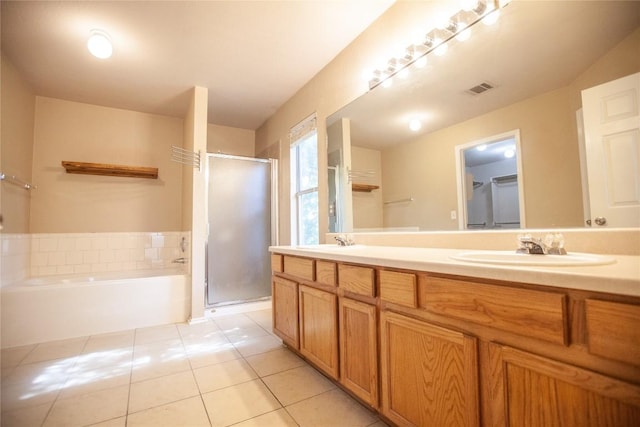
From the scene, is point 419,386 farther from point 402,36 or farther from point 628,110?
point 402,36

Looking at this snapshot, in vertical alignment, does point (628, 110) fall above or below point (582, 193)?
above

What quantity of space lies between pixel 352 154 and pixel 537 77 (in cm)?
127

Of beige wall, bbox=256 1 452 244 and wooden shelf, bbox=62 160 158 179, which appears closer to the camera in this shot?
beige wall, bbox=256 1 452 244

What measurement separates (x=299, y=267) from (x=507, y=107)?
4.81ft

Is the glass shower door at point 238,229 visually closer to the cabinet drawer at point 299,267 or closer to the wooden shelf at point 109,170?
the wooden shelf at point 109,170

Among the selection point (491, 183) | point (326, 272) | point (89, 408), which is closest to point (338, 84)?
point (491, 183)

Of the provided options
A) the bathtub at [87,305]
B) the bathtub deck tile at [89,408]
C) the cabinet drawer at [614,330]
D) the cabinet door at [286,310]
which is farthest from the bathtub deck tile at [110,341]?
the cabinet drawer at [614,330]

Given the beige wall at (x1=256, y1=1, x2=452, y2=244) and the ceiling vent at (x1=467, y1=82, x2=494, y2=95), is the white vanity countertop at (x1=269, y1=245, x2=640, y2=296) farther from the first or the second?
the beige wall at (x1=256, y1=1, x2=452, y2=244)

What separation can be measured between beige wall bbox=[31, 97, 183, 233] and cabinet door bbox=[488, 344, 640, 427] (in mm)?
3839

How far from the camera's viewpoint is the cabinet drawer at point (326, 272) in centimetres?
155

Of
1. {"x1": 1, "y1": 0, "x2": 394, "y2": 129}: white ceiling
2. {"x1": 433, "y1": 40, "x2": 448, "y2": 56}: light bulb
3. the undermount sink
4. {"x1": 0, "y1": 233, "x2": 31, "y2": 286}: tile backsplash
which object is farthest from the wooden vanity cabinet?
{"x1": 0, "y1": 233, "x2": 31, "y2": 286}: tile backsplash

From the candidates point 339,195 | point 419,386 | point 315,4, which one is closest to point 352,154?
point 339,195

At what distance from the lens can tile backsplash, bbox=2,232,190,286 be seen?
2.80 m

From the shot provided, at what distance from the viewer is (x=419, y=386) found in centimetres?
105
